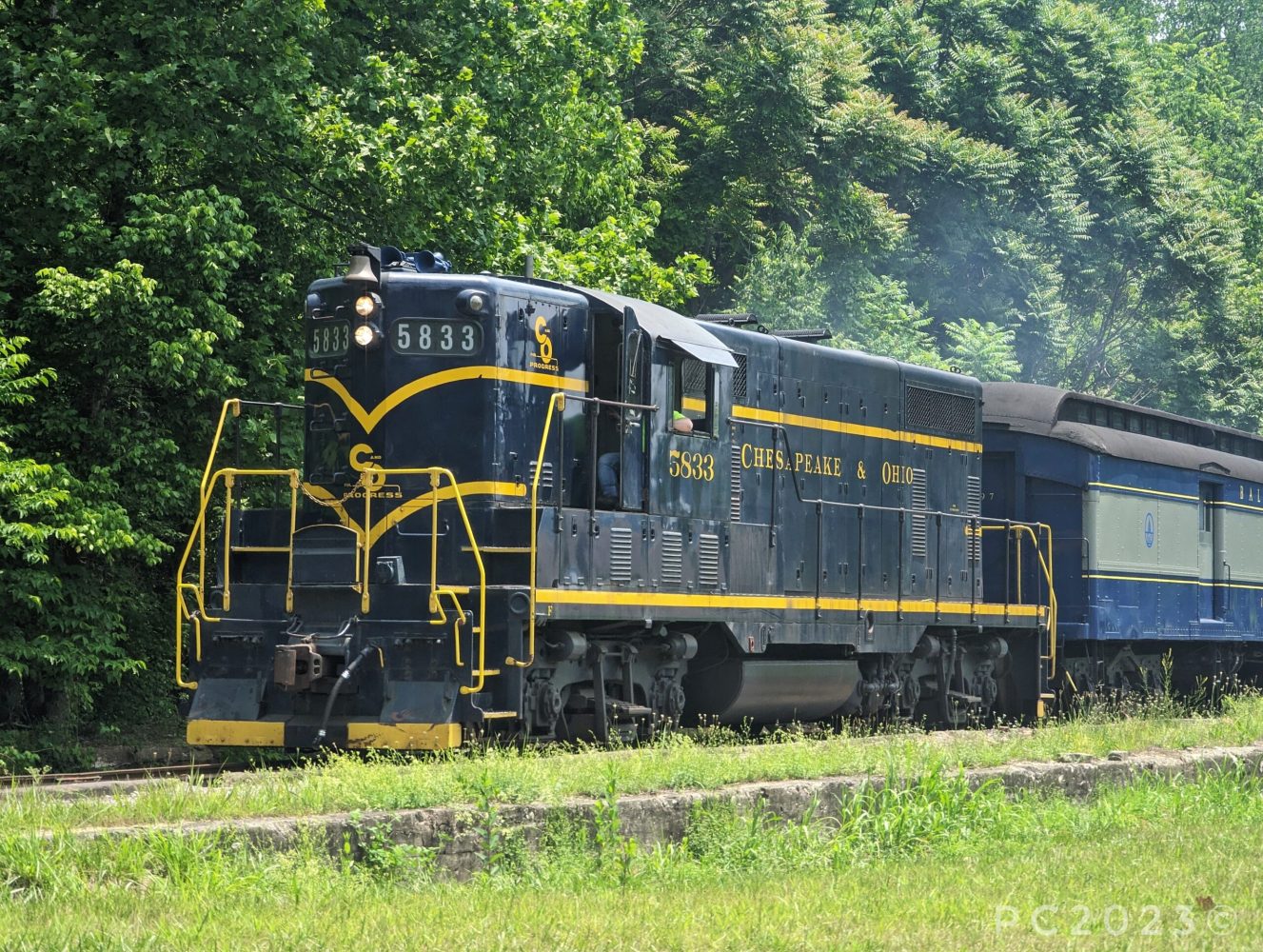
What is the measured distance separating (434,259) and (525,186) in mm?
7580

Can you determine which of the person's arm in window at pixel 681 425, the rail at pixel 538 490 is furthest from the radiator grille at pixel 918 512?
the rail at pixel 538 490

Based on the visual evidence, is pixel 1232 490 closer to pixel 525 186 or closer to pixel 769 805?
pixel 525 186

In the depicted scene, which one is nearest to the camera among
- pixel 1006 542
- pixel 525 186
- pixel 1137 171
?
pixel 1006 542

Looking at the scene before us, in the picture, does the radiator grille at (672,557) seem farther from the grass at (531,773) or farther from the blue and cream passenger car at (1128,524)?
the blue and cream passenger car at (1128,524)

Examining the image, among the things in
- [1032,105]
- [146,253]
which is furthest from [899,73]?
[146,253]

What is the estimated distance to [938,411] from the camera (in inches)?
705

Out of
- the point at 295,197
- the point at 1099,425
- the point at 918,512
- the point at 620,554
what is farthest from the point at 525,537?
the point at 1099,425

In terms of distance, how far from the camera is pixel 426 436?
12.5m

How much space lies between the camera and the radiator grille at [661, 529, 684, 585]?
13.3 metres

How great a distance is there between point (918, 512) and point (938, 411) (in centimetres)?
137

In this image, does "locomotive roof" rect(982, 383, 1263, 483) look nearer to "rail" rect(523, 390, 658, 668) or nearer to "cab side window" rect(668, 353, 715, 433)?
"cab side window" rect(668, 353, 715, 433)

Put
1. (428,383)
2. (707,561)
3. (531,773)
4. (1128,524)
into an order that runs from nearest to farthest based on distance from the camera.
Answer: (531,773), (428,383), (707,561), (1128,524)

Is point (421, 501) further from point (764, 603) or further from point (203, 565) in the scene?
point (764, 603)

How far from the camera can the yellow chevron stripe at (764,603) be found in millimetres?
12156
